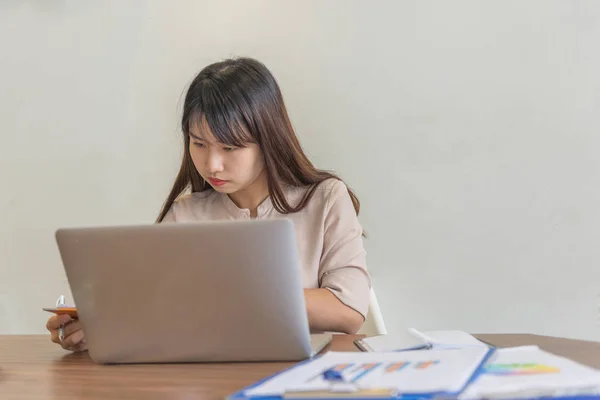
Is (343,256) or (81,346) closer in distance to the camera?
(81,346)

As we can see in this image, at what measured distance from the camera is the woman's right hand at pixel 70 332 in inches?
44.0

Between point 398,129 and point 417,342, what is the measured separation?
92 cm

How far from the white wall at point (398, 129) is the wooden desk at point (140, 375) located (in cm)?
66

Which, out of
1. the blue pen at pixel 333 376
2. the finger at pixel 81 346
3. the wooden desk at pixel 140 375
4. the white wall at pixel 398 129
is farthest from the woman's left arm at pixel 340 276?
the blue pen at pixel 333 376

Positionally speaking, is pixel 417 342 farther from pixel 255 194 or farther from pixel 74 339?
pixel 255 194

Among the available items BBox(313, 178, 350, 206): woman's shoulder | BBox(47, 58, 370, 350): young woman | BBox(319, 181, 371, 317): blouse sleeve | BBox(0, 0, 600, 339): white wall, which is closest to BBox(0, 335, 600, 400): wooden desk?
BBox(319, 181, 371, 317): blouse sleeve

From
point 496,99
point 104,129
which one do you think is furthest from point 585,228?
point 104,129

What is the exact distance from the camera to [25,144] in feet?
6.67

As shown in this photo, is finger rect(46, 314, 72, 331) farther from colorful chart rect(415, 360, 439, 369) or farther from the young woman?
colorful chart rect(415, 360, 439, 369)

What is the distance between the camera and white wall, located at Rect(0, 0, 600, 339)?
166 centimetres

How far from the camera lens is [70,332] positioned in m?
1.13

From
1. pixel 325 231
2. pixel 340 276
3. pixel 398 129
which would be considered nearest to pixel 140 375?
pixel 340 276

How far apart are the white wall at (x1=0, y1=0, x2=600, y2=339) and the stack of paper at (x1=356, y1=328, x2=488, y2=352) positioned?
2.38 ft

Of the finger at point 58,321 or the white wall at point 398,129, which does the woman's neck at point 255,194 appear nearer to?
the white wall at point 398,129
